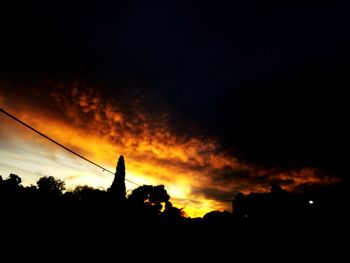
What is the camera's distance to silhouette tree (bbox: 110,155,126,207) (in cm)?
1996

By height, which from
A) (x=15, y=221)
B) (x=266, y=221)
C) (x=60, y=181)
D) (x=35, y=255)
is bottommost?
(x=35, y=255)

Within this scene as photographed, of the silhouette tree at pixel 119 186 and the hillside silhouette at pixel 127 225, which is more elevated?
the silhouette tree at pixel 119 186

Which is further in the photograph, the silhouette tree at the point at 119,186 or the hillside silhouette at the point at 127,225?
the silhouette tree at the point at 119,186

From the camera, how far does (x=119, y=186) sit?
2116 centimetres

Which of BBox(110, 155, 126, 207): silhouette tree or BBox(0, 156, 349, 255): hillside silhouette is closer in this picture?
BBox(0, 156, 349, 255): hillside silhouette

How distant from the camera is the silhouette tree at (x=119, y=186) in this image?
1996 cm

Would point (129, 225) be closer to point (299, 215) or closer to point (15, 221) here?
point (15, 221)

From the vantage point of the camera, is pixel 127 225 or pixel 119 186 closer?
pixel 127 225

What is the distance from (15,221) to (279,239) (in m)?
15.5

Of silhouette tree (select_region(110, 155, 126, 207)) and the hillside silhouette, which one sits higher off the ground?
silhouette tree (select_region(110, 155, 126, 207))

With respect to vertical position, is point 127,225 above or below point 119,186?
below

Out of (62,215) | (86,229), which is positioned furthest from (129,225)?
(62,215)

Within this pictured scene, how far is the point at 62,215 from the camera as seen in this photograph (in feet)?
38.4

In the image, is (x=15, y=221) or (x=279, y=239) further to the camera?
(x=279, y=239)
